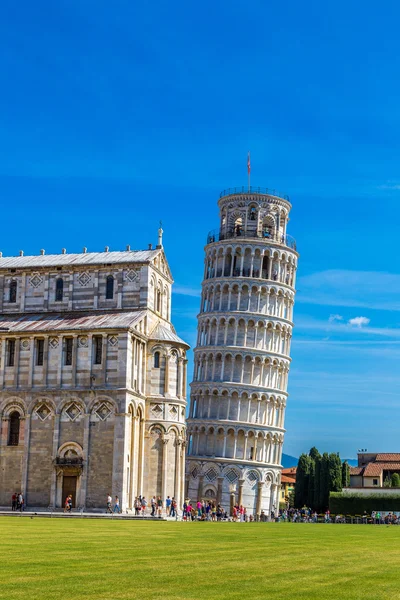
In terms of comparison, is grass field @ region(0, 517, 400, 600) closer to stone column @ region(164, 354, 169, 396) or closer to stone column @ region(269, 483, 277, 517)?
stone column @ region(164, 354, 169, 396)

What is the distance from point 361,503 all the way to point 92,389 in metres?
42.1

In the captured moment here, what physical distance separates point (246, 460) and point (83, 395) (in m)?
42.7

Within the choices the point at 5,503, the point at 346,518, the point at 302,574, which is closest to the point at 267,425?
the point at 346,518

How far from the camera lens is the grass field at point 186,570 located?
49.9 feet

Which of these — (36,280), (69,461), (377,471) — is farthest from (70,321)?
(377,471)

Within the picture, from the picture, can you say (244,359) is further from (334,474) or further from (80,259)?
(80,259)

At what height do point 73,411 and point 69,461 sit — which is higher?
point 73,411

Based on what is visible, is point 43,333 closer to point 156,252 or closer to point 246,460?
point 156,252

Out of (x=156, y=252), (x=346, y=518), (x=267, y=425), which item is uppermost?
(x=156, y=252)

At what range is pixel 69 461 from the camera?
6412 centimetres

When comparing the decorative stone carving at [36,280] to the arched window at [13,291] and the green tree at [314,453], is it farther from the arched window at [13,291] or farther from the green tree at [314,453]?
the green tree at [314,453]

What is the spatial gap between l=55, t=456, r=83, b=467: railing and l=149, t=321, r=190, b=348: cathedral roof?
10.7 metres

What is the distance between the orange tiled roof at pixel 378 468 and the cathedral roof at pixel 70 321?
253 feet

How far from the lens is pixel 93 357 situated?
65312 mm
